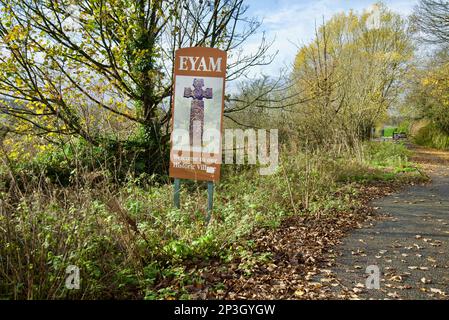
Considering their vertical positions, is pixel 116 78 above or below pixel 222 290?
above

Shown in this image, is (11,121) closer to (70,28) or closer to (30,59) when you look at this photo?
(30,59)

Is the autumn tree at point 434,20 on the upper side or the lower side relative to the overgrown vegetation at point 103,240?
upper

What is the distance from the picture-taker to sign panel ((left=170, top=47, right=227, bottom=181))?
18.9 ft

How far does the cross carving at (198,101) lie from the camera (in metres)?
5.82

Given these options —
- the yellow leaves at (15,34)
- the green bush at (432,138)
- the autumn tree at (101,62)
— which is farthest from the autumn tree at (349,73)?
the green bush at (432,138)

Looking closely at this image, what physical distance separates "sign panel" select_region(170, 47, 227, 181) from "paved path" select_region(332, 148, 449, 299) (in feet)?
8.17

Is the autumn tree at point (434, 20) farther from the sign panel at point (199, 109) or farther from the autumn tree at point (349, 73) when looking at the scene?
the sign panel at point (199, 109)

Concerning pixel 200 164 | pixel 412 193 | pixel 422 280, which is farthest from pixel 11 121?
pixel 412 193

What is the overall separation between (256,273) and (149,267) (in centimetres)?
122

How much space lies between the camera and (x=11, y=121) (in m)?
9.23

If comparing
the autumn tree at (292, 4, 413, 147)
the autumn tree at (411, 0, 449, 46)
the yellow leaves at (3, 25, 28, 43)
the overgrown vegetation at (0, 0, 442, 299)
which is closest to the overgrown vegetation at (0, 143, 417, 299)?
the overgrown vegetation at (0, 0, 442, 299)

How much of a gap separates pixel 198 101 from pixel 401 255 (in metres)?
3.81

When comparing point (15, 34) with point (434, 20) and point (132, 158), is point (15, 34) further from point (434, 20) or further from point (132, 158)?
point (434, 20)

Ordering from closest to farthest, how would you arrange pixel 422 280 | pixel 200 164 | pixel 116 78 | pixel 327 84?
pixel 422 280, pixel 200 164, pixel 116 78, pixel 327 84
